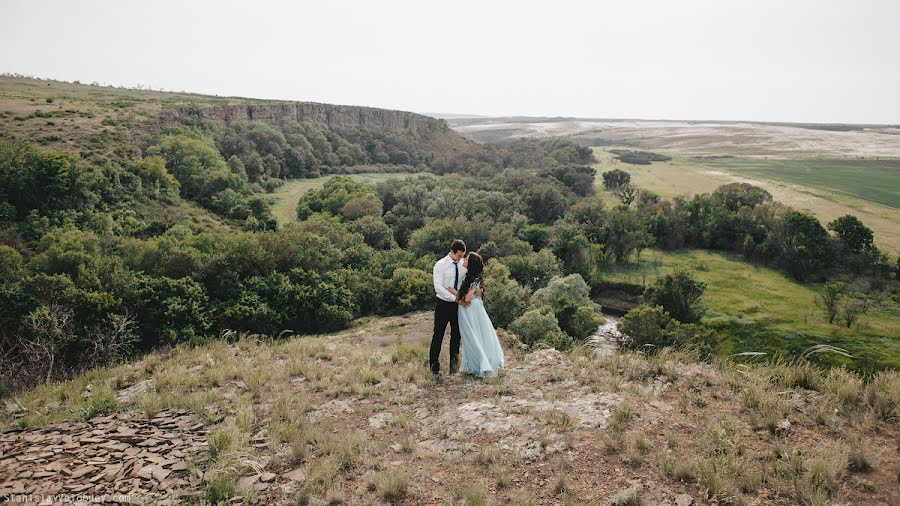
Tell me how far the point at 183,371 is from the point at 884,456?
12.3m

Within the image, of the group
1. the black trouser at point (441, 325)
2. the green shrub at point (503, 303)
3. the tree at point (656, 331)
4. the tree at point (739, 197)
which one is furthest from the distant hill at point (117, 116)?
the tree at point (739, 197)

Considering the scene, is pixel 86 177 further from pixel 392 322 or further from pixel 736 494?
pixel 736 494

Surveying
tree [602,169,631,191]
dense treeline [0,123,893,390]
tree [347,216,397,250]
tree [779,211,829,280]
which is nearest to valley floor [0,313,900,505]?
dense treeline [0,123,893,390]

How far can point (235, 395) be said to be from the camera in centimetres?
921

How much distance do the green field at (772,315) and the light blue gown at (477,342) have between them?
36212mm

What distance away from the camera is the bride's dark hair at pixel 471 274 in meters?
9.19

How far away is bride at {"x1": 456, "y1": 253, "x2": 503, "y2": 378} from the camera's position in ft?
30.5

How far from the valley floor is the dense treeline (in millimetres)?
6295

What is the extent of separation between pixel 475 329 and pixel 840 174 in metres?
107

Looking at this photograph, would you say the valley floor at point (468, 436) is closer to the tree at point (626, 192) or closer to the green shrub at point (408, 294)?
the green shrub at point (408, 294)

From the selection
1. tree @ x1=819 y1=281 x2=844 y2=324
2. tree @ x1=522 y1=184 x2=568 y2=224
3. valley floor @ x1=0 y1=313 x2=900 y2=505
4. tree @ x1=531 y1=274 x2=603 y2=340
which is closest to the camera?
valley floor @ x1=0 y1=313 x2=900 y2=505

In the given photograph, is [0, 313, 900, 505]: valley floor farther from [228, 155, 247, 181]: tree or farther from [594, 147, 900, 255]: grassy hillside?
[228, 155, 247, 181]: tree

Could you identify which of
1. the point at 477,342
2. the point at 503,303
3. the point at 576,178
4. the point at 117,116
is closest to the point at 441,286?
the point at 477,342

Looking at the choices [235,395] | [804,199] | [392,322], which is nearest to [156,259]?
[392,322]
